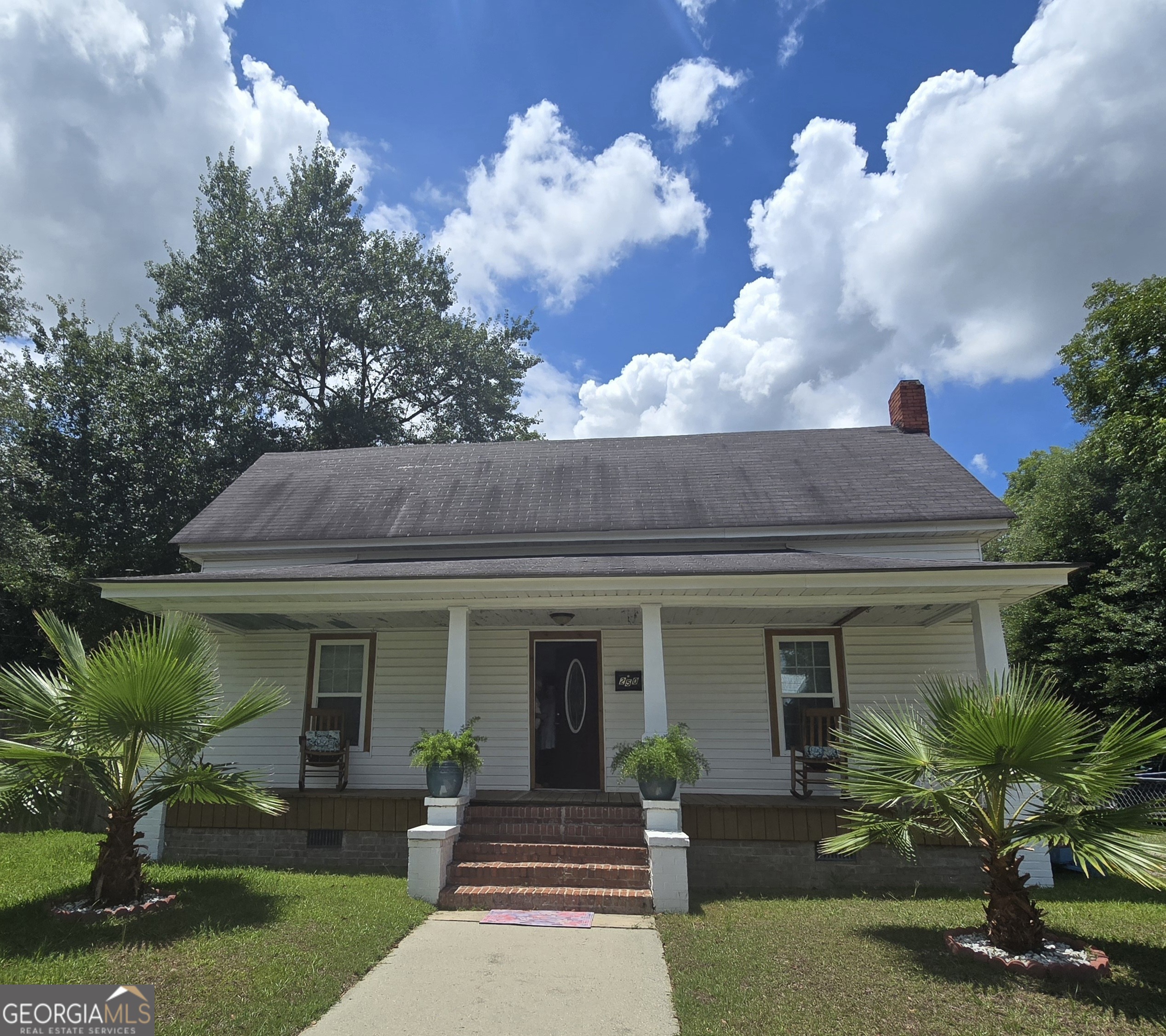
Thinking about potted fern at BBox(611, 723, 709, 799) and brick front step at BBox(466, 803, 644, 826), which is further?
brick front step at BBox(466, 803, 644, 826)

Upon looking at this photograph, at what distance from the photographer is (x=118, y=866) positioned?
19.9 feet

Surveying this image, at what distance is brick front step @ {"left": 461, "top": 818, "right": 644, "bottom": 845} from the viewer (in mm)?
8156

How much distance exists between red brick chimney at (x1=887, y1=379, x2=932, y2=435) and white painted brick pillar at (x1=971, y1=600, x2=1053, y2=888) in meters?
6.24

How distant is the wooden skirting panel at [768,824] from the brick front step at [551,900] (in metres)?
1.51

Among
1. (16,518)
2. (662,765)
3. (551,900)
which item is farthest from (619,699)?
(16,518)

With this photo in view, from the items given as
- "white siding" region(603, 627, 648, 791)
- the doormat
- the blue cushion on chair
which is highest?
"white siding" region(603, 627, 648, 791)

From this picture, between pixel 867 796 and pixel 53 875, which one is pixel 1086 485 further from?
pixel 53 875

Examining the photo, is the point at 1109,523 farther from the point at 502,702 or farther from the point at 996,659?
the point at 502,702

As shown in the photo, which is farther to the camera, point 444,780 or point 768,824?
point 768,824

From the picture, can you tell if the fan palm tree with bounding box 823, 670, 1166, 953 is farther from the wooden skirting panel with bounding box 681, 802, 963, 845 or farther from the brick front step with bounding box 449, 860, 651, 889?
the wooden skirting panel with bounding box 681, 802, 963, 845

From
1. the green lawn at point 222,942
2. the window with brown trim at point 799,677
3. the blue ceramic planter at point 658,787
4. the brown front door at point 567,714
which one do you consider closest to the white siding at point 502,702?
the brown front door at point 567,714

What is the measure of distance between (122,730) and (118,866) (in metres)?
1.12

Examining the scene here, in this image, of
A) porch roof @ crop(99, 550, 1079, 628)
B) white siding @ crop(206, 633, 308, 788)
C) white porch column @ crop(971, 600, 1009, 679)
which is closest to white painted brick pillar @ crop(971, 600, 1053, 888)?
white porch column @ crop(971, 600, 1009, 679)

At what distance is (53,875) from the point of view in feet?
24.2
